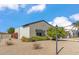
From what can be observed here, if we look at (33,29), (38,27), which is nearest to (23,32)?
(33,29)

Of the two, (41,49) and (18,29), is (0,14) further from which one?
(41,49)

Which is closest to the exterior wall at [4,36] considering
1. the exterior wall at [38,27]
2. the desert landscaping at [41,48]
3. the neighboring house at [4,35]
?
the neighboring house at [4,35]

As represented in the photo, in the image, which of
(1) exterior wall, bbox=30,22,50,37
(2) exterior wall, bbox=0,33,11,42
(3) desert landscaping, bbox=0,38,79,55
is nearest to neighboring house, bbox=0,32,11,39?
(2) exterior wall, bbox=0,33,11,42

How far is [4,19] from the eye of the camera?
4.57 meters

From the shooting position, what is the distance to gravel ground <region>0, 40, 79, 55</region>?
181 inches

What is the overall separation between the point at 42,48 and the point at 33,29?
400 mm

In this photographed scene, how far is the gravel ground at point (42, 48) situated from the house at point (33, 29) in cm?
16

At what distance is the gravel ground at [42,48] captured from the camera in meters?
4.59

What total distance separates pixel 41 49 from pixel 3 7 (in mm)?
1070

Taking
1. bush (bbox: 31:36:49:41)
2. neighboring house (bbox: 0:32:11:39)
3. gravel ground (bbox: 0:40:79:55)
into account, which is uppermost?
neighboring house (bbox: 0:32:11:39)

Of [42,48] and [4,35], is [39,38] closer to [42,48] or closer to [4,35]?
[42,48]

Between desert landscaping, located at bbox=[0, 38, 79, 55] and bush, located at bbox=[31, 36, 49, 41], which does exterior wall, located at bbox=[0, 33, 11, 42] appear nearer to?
desert landscaping, located at bbox=[0, 38, 79, 55]

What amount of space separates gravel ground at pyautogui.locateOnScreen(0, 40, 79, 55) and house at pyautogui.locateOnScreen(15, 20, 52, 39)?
16 centimetres
